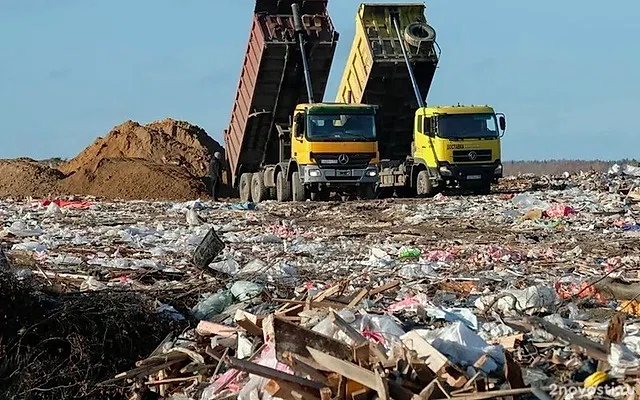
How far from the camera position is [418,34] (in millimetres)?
22844

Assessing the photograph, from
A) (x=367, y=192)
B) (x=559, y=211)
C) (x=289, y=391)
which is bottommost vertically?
(x=289, y=391)

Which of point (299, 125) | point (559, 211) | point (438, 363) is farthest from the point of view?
point (299, 125)

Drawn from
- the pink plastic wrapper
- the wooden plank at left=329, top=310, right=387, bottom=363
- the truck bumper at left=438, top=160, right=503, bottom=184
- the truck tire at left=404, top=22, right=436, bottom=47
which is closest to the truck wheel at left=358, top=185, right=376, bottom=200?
the truck bumper at left=438, top=160, right=503, bottom=184

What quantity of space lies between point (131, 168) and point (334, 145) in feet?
33.8

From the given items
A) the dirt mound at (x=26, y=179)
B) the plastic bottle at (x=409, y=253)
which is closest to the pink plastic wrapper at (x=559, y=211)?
the plastic bottle at (x=409, y=253)

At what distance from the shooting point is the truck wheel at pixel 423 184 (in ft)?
76.9

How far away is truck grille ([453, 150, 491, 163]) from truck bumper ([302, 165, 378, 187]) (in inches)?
75.4

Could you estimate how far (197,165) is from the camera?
35.3 metres

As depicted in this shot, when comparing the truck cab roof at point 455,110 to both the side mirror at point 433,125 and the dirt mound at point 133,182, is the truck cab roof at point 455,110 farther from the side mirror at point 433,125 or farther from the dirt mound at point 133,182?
the dirt mound at point 133,182

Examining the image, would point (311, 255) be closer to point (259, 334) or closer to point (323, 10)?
point (259, 334)

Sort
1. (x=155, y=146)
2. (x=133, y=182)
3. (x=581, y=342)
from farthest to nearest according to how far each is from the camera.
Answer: (x=155, y=146), (x=133, y=182), (x=581, y=342)

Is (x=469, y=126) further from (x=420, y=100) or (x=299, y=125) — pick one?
(x=299, y=125)

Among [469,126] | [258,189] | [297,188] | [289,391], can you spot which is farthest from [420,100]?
[289,391]

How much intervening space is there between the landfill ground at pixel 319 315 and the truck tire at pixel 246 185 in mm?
9850
